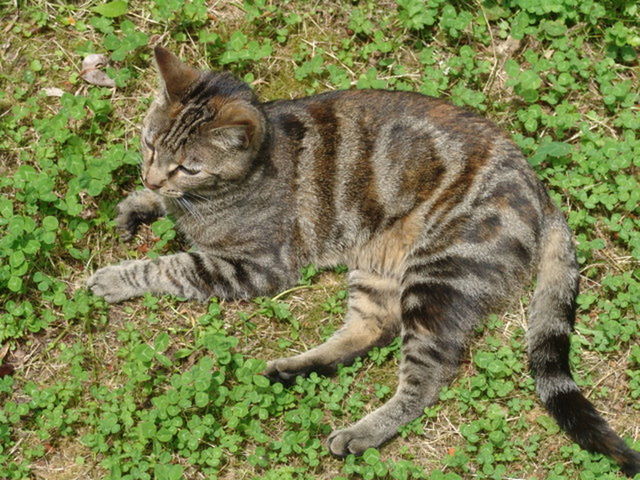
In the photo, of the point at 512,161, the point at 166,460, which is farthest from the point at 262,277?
the point at 512,161

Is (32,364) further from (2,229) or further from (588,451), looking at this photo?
(588,451)

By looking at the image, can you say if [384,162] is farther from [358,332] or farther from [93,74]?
[93,74]

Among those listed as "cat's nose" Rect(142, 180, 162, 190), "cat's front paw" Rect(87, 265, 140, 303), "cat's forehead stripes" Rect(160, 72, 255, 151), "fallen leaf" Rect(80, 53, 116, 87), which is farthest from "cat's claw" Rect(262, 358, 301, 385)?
"fallen leaf" Rect(80, 53, 116, 87)

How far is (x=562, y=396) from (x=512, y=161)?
1.21 meters

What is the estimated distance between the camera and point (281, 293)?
4.55 m

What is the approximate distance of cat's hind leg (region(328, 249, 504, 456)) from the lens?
13.3 feet

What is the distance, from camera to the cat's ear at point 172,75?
4094mm

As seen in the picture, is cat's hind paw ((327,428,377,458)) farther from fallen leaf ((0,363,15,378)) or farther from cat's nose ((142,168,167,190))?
fallen leaf ((0,363,15,378))

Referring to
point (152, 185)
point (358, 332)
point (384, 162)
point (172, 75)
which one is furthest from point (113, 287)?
point (384, 162)

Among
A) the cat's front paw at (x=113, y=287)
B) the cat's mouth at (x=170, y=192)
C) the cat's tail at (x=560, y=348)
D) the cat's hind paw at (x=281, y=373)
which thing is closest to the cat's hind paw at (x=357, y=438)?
the cat's hind paw at (x=281, y=373)

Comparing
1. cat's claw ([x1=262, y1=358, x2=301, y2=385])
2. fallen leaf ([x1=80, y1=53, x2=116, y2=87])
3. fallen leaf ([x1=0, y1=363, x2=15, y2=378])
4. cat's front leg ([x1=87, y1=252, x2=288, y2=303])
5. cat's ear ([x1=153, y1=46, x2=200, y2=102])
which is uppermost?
cat's ear ([x1=153, y1=46, x2=200, y2=102])

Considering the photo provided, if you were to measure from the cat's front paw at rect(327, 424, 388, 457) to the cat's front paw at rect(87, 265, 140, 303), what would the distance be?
1.36 metres

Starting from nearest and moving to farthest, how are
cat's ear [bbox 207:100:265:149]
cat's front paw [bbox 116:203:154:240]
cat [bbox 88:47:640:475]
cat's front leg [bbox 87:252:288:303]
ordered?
cat's ear [bbox 207:100:265:149]
cat [bbox 88:47:640:475]
cat's front leg [bbox 87:252:288:303]
cat's front paw [bbox 116:203:154:240]

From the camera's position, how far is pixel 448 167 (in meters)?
4.18
